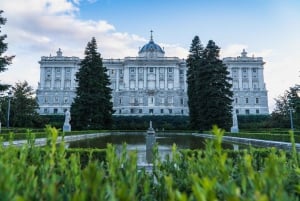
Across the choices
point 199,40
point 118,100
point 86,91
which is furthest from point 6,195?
point 118,100

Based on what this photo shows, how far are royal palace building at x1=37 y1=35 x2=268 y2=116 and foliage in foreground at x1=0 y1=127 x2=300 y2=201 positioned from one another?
6649 cm

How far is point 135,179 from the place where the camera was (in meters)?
1.74

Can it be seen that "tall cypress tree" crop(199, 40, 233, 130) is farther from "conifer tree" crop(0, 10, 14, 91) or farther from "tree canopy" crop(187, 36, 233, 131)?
"conifer tree" crop(0, 10, 14, 91)

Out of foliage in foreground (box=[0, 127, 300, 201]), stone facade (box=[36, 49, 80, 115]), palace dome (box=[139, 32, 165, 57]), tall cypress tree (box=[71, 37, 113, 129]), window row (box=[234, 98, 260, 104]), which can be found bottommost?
foliage in foreground (box=[0, 127, 300, 201])

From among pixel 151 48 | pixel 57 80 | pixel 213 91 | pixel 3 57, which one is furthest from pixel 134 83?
pixel 3 57

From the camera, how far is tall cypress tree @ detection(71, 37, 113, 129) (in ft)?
109

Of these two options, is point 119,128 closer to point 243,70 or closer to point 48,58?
point 48,58

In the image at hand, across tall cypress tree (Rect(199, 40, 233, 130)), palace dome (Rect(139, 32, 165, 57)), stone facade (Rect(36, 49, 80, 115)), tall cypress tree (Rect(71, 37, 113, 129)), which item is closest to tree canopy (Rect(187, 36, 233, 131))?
tall cypress tree (Rect(199, 40, 233, 130))

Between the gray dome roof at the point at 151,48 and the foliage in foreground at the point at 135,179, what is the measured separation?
7206 cm

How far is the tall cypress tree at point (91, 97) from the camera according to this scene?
3312 centimetres

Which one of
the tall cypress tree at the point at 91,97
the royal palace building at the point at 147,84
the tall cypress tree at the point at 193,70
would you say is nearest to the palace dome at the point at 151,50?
the royal palace building at the point at 147,84

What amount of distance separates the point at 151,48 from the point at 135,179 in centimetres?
7330

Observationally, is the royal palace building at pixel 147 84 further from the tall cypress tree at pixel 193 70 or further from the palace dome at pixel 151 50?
the tall cypress tree at pixel 193 70

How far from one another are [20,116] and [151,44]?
147 feet
